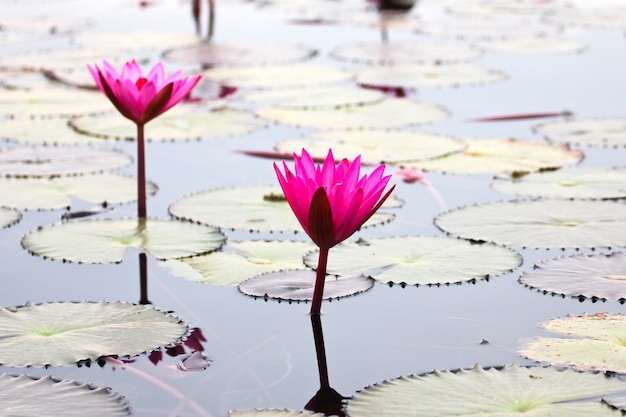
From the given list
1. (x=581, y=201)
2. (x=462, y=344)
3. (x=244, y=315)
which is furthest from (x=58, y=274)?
(x=581, y=201)

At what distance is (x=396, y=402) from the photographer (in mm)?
1264

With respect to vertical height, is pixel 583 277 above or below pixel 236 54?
below

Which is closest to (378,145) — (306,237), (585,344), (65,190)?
(306,237)

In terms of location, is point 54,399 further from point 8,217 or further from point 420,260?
point 8,217

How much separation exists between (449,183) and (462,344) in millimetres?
994

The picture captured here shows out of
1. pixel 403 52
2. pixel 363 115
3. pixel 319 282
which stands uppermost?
pixel 403 52

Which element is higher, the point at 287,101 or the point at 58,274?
the point at 287,101

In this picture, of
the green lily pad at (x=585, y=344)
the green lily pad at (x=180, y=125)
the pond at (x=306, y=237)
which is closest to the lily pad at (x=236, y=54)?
the pond at (x=306, y=237)

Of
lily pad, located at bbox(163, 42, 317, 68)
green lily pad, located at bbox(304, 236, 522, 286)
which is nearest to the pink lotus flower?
green lily pad, located at bbox(304, 236, 522, 286)

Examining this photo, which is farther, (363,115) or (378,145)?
(363,115)

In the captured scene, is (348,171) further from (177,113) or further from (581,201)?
(177,113)

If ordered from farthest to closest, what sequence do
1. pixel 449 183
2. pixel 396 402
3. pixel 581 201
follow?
1. pixel 449 183
2. pixel 581 201
3. pixel 396 402

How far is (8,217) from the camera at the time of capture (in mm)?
2105

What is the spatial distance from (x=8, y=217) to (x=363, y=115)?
1.33 m
